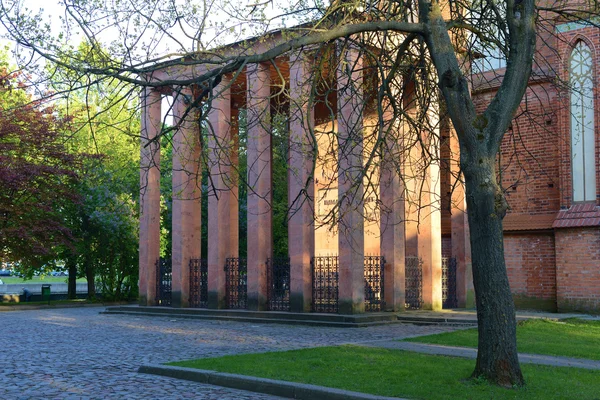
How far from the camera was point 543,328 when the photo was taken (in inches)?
618

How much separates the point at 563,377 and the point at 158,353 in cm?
707

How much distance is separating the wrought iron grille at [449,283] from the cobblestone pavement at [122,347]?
188 inches

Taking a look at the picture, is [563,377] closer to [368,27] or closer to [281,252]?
[368,27]

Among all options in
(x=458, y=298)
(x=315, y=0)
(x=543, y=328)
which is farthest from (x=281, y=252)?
Answer: (x=315, y=0)

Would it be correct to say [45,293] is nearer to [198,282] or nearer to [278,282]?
[198,282]

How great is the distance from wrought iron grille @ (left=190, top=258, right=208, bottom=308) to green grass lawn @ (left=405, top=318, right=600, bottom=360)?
9446mm

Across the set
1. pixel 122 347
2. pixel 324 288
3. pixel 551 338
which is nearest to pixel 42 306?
pixel 324 288

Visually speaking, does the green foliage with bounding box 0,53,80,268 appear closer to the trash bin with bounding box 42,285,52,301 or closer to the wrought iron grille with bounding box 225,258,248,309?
the trash bin with bounding box 42,285,52,301

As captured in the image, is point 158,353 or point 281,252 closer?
point 158,353

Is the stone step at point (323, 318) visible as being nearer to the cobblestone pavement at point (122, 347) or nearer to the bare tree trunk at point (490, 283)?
the cobblestone pavement at point (122, 347)

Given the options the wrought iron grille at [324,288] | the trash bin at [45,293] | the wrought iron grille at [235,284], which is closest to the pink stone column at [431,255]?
the wrought iron grille at [324,288]

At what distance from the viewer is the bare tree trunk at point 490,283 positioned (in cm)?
882

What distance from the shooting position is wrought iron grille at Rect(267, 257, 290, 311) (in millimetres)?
20312

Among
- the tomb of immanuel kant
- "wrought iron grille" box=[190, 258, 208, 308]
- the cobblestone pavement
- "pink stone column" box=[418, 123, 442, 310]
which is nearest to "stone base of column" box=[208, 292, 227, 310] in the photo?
the tomb of immanuel kant
